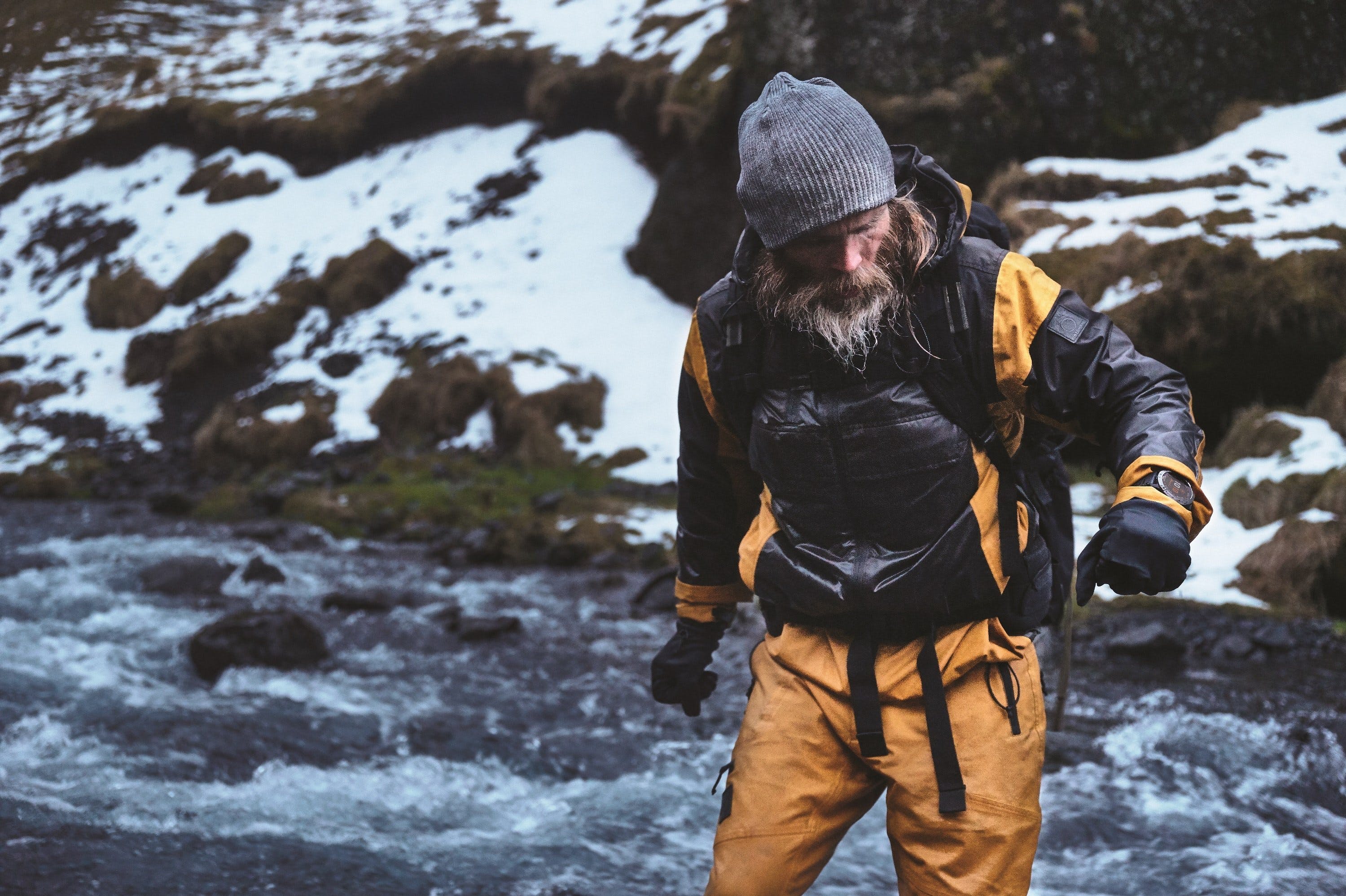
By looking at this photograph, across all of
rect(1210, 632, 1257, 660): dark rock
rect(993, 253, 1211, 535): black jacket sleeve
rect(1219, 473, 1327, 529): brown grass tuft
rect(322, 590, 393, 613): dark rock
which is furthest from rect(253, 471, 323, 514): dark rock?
rect(993, 253, 1211, 535): black jacket sleeve

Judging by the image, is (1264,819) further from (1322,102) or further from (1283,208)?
(1322,102)

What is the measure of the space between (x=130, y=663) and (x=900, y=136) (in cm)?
1351

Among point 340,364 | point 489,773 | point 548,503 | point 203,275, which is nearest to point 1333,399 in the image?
point 489,773

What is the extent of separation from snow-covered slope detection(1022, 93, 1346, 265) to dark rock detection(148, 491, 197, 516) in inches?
477

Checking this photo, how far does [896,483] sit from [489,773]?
4.11 meters

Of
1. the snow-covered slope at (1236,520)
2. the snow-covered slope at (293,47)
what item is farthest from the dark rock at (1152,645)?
the snow-covered slope at (293,47)

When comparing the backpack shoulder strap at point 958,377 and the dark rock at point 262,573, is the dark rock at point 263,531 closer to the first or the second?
the dark rock at point 262,573

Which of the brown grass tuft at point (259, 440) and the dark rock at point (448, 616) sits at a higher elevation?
the dark rock at point (448, 616)

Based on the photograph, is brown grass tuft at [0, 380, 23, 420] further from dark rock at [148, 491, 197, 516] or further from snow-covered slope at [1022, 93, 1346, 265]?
snow-covered slope at [1022, 93, 1346, 265]

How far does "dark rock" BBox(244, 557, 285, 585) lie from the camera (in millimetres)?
10766

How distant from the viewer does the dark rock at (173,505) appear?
1534 cm

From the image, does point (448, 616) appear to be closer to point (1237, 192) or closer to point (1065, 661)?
point (1065, 661)

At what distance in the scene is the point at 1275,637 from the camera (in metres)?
7.23

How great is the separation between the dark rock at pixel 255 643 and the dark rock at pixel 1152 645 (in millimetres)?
5918
